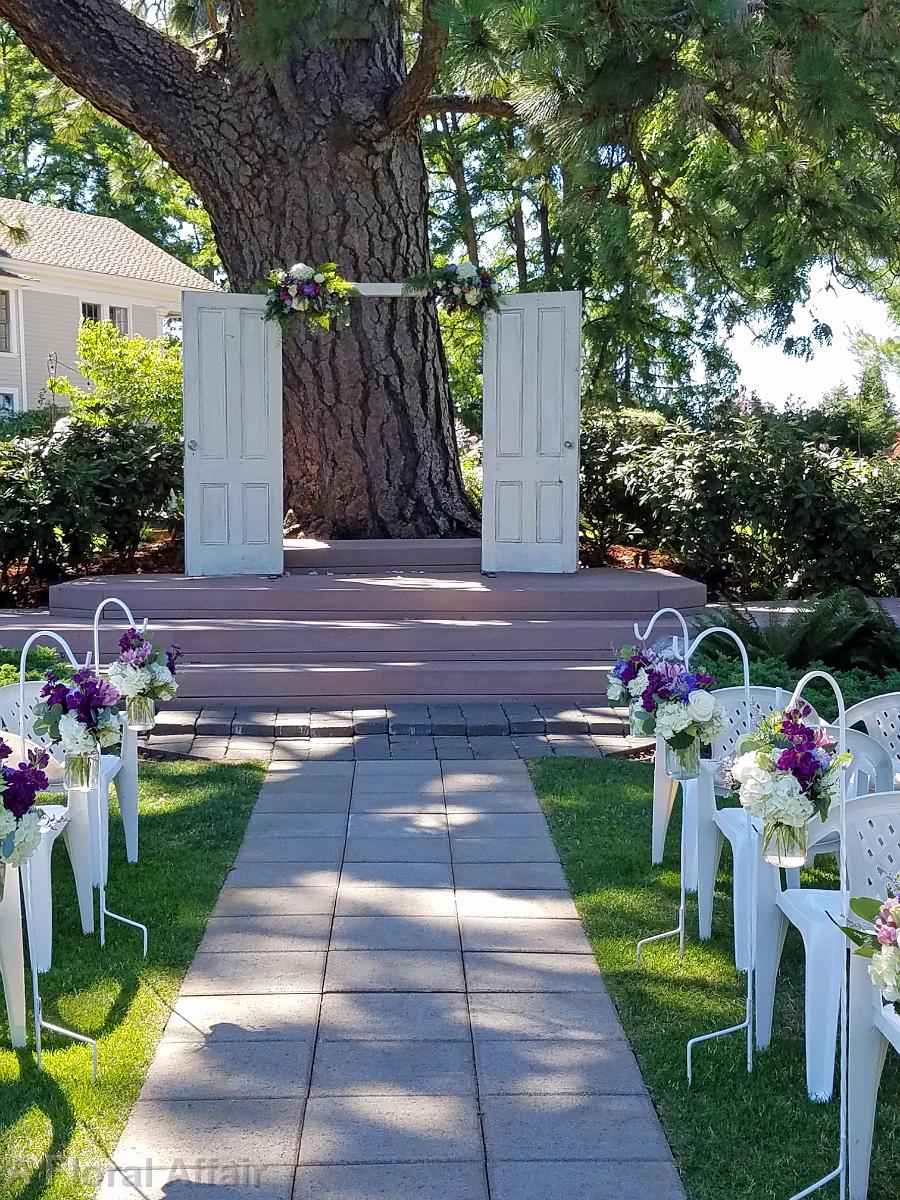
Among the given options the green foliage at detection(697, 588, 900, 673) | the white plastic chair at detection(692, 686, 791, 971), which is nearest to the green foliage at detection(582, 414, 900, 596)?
the green foliage at detection(697, 588, 900, 673)

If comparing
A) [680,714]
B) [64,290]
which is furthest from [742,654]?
[64,290]

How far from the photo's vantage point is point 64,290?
1189 inches

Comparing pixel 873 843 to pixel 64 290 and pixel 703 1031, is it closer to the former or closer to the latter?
pixel 703 1031

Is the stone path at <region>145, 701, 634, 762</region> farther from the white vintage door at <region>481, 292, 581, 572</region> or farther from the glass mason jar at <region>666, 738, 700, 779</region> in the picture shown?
the glass mason jar at <region>666, 738, 700, 779</region>

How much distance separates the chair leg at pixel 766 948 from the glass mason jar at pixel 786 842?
22.5 inches

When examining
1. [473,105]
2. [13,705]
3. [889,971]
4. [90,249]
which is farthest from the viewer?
[90,249]

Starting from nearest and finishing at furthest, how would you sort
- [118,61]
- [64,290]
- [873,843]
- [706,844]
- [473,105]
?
[873,843] → [706,844] → [118,61] → [473,105] → [64,290]

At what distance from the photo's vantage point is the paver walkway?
3160mm

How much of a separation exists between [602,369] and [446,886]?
19.0 m

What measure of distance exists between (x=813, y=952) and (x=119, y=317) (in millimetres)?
30430

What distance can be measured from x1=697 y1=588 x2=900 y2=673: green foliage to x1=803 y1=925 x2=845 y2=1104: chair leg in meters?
4.43

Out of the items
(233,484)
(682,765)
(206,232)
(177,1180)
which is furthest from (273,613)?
(206,232)

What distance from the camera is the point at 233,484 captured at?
11023 mm

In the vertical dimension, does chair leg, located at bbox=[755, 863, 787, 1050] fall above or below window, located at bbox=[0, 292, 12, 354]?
below
